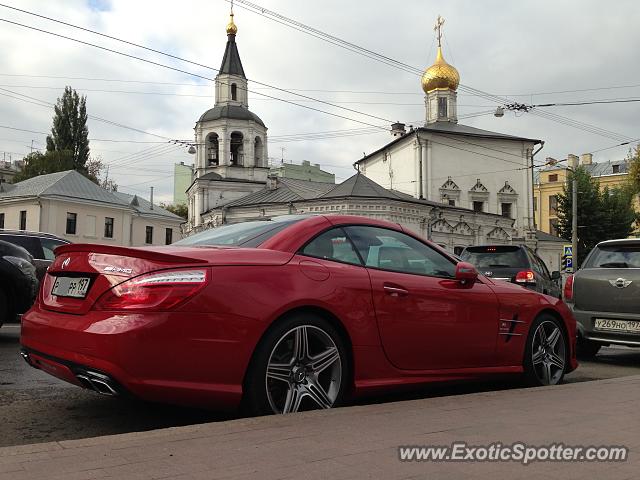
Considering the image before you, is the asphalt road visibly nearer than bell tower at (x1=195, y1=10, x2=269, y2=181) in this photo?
Yes

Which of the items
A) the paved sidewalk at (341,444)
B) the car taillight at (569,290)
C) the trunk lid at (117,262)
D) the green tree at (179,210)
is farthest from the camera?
the green tree at (179,210)

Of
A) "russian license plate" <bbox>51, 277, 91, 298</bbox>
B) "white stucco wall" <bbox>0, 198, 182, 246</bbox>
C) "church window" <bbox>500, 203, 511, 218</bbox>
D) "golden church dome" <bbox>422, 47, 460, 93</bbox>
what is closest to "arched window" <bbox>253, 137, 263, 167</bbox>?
"white stucco wall" <bbox>0, 198, 182, 246</bbox>

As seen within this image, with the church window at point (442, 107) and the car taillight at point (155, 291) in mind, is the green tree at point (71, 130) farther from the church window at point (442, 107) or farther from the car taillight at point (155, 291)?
the car taillight at point (155, 291)

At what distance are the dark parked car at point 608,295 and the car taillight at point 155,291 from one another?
20.3ft

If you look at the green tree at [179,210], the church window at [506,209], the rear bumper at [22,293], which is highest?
the green tree at [179,210]

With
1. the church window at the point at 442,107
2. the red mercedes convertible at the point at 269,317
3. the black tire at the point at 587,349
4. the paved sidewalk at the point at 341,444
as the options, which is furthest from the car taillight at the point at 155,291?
the church window at the point at 442,107

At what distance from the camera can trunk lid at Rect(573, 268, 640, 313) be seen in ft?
25.3

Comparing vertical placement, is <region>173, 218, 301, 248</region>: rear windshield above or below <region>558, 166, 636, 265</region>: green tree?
below

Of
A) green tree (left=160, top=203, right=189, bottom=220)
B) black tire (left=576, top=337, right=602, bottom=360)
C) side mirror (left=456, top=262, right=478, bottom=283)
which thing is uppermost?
green tree (left=160, top=203, right=189, bottom=220)

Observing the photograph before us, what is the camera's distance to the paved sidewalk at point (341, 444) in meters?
2.67

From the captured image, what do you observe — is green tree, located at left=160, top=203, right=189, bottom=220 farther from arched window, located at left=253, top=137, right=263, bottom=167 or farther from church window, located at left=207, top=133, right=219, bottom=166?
arched window, located at left=253, top=137, right=263, bottom=167

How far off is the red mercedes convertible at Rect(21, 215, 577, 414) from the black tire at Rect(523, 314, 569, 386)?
0.42m

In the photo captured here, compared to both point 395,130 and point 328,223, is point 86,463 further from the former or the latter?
point 395,130

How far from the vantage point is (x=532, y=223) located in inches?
2288
